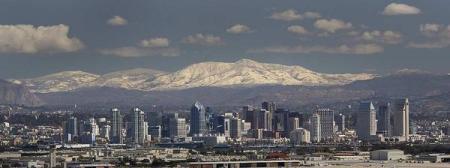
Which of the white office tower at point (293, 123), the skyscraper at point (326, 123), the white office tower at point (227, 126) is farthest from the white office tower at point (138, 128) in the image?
the skyscraper at point (326, 123)

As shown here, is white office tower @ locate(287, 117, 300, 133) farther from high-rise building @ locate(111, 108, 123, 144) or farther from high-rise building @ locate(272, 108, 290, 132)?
high-rise building @ locate(111, 108, 123, 144)

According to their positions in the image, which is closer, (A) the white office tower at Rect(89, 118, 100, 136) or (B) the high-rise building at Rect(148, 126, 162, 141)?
(A) the white office tower at Rect(89, 118, 100, 136)

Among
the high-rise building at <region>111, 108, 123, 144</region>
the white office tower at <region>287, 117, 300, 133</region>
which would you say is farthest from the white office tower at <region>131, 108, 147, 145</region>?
the white office tower at <region>287, 117, 300, 133</region>

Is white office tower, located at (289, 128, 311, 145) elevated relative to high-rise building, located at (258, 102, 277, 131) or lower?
lower

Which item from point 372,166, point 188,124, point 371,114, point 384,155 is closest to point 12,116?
point 188,124

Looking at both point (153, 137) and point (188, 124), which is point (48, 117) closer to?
point (188, 124)

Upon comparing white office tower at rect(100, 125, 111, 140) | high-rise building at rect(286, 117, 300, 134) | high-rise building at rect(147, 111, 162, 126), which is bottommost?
white office tower at rect(100, 125, 111, 140)
